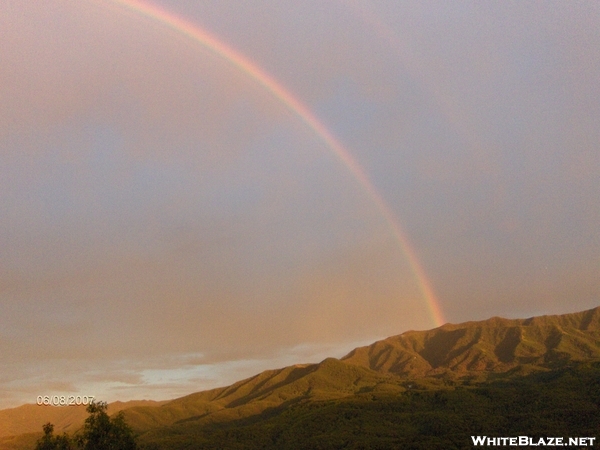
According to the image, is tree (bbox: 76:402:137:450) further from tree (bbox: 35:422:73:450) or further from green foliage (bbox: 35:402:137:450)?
tree (bbox: 35:422:73:450)

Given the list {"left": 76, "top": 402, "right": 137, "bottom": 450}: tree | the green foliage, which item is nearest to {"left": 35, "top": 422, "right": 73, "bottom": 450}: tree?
the green foliage

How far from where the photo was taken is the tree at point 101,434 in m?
88.8

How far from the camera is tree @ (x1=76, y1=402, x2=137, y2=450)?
88.8 metres

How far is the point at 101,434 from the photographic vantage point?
89.1m

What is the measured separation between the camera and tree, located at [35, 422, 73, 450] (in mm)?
89438

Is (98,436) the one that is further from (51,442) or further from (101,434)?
(51,442)

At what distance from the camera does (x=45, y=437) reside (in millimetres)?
89562

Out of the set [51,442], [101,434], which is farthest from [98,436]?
[51,442]

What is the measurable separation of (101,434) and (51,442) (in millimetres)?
9098

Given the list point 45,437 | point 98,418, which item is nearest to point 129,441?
point 98,418

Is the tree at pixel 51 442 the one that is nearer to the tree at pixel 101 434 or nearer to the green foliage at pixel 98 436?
the green foliage at pixel 98 436

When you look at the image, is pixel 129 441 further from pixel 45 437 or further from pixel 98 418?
pixel 45 437

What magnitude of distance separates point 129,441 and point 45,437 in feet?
44.5

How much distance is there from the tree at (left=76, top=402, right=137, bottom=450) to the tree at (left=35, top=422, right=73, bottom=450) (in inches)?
127
